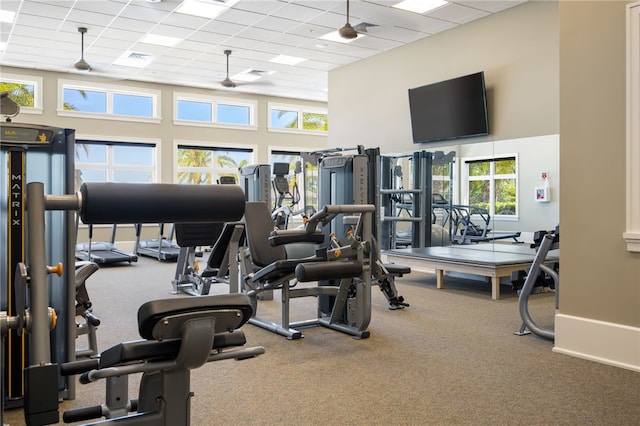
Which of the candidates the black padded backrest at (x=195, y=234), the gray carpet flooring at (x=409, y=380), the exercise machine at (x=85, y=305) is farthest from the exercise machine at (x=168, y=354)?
the black padded backrest at (x=195, y=234)

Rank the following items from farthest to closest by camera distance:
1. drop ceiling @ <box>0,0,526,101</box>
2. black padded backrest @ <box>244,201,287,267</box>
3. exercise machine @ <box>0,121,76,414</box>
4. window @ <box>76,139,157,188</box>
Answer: window @ <box>76,139,157,188</box>
drop ceiling @ <box>0,0,526,101</box>
black padded backrest @ <box>244,201,287,267</box>
exercise machine @ <box>0,121,76,414</box>

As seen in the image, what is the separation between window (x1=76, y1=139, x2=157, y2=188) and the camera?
10633 millimetres

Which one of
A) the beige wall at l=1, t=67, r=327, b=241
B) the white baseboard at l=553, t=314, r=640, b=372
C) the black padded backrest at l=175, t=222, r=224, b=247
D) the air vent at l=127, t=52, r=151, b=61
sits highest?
the air vent at l=127, t=52, r=151, b=61

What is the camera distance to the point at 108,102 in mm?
10789

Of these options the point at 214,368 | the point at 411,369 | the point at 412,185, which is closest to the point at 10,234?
the point at 214,368

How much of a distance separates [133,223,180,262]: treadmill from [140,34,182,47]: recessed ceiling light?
288cm

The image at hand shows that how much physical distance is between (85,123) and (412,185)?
258 inches

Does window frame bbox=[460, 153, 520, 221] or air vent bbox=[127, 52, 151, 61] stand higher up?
air vent bbox=[127, 52, 151, 61]

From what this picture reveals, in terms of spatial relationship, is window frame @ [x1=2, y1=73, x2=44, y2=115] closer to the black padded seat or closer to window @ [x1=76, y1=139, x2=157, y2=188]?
window @ [x1=76, y1=139, x2=157, y2=188]

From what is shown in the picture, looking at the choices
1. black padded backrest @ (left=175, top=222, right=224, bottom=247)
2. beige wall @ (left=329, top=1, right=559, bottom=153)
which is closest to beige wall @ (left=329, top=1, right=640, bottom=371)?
beige wall @ (left=329, top=1, right=559, bottom=153)

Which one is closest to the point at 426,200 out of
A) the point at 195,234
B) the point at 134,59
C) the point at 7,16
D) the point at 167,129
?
the point at 195,234

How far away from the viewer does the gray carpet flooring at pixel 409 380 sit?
2.54 m

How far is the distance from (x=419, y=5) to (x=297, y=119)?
21.0 ft

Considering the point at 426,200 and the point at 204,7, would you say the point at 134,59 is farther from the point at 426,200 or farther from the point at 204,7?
the point at 426,200
